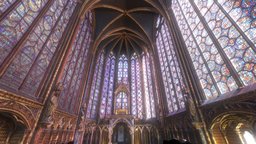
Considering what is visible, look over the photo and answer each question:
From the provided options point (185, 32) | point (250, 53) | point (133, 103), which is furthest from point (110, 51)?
point (250, 53)

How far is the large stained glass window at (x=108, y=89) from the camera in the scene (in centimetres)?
1566

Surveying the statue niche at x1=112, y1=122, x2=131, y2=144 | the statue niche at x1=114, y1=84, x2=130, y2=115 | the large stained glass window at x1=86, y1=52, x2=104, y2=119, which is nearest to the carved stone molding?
the large stained glass window at x1=86, y1=52, x2=104, y2=119

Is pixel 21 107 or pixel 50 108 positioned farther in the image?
pixel 50 108

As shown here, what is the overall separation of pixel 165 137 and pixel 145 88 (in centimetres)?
714

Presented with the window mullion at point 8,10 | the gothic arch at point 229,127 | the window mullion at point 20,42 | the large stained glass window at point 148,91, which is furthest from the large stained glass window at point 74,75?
the gothic arch at point 229,127

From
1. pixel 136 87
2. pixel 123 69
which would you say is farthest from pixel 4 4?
pixel 123 69

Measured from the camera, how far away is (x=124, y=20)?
1756cm

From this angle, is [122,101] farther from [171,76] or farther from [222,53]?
[222,53]

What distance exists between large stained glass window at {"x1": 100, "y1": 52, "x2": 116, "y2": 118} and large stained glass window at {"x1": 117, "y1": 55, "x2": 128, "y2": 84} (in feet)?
3.62

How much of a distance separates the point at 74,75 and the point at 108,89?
24.1 feet

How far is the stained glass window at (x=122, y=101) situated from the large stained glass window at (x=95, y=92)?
110 inches

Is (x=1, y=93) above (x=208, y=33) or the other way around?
the other way around

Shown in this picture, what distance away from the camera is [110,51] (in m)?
20.4

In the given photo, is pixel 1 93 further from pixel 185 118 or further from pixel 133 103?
pixel 133 103
